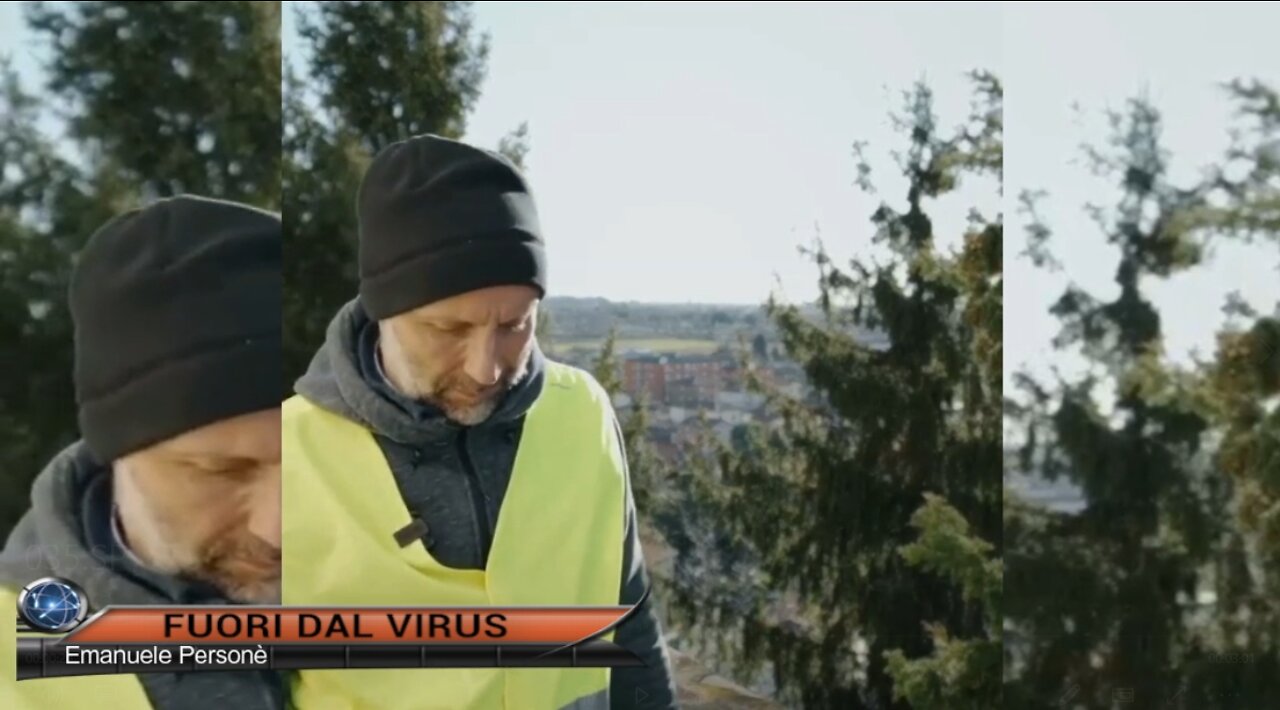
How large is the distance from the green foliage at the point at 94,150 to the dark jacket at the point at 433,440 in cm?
36

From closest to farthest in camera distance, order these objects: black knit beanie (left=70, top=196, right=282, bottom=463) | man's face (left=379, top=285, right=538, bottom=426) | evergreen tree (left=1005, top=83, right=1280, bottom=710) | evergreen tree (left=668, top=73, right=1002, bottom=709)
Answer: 1. black knit beanie (left=70, top=196, right=282, bottom=463)
2. man's face (left=379, top=285, right=538, bottom=426)
3. evergreen tree (left=668, top=73, right=1002, bottom=709)
4. evergreen tree (left=1005, top=83, right=1280, bottom=710)

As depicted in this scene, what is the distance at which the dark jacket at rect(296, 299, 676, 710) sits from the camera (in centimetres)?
289

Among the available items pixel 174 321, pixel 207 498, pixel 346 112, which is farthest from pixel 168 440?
pixel 346 112

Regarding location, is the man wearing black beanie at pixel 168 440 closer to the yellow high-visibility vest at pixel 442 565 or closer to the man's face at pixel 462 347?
the yellow high-visibility vest at pixel 442 565

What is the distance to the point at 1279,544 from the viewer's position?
10.6 ft

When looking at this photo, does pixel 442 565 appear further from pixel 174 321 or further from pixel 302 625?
pixel 174 321

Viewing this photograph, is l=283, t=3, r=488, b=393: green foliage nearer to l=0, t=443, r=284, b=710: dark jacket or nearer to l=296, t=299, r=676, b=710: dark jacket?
l=296, t=299, r=676, b=710: dark jacket

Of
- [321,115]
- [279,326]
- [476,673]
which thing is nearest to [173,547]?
[279,326]

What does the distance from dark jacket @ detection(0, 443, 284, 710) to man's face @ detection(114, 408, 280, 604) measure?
0.13 ft

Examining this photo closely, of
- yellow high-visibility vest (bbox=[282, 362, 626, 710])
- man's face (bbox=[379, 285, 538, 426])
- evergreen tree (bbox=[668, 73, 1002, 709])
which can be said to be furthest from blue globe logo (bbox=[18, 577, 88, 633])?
evergreen tree (bbox=[668, 73, 1002, 709])

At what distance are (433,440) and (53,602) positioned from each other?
33.7 inches

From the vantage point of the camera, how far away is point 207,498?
284 centimetres

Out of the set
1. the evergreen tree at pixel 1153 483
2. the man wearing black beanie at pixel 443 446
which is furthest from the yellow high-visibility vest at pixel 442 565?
the evergreen tree at pixel 1153 483

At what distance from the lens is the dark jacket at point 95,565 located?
284cm
